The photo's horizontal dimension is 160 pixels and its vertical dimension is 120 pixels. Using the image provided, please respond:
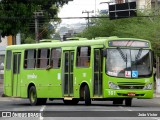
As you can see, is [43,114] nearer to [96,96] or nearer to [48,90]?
[96,96]

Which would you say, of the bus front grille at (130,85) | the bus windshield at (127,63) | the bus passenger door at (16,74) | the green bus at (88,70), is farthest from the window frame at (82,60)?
the bus passenger door at (16,74)

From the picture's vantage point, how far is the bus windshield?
98.5ft

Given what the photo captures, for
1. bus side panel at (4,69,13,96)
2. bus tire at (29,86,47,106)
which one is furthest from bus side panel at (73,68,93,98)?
bus side panel at (4,69,13,96)

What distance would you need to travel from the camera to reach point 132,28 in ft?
174

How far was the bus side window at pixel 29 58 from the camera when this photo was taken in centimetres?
3447

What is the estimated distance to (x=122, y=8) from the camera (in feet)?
161

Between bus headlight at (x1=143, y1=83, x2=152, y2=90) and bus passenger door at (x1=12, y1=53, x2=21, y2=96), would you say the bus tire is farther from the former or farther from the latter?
bus headlight at (x1=143, y1=83, x2=152, y2=90)

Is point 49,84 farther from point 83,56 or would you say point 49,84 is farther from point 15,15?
point 15,15

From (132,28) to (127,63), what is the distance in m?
23.1

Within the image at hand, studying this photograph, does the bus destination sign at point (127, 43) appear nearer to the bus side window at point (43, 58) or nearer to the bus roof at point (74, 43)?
the bus roof at point (74, 43)

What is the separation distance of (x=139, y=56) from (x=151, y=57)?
73 centimetres

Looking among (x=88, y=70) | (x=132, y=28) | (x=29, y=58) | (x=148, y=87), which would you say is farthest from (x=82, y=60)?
(x=132, y=28)

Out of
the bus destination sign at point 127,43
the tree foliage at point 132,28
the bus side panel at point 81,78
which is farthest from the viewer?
the tree foliage at point 132,28

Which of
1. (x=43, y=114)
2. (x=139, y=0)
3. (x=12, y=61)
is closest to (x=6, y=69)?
(x=12, y=61)
